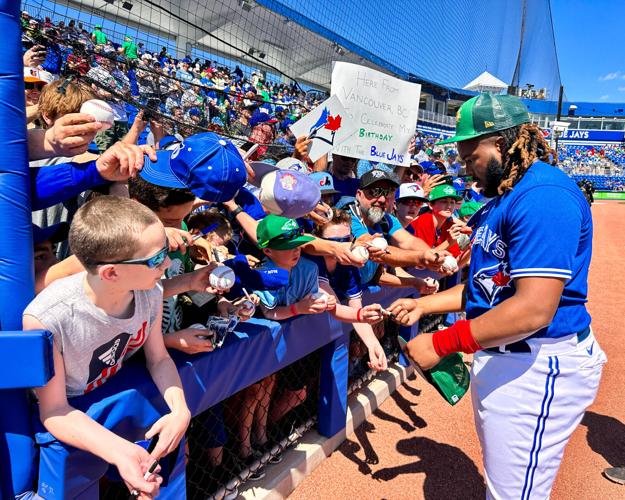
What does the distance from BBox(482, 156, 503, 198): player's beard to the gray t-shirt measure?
54.1 inches

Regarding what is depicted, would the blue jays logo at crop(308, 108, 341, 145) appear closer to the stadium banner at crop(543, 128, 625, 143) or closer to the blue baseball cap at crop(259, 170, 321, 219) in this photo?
the blue baseball cap at crop(259, 170, 321, 219)

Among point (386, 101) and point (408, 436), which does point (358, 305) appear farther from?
point (386, 101)

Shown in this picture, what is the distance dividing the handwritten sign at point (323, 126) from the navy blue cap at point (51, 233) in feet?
6.81

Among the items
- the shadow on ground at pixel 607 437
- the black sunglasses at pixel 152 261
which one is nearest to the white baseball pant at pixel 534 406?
the black sunglasses at pixel 152 261

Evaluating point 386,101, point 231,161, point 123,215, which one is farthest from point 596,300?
point 123,215

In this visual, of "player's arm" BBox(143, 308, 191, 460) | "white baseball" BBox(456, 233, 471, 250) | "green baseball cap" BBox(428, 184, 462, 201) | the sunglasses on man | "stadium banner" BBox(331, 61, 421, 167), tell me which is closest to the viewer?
"player's arm" BBox(143, 308, 191, 460)

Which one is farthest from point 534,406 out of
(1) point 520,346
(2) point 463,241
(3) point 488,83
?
(3) point 488,83

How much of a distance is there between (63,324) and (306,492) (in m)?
1.85

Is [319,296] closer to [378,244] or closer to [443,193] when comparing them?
[378,244]

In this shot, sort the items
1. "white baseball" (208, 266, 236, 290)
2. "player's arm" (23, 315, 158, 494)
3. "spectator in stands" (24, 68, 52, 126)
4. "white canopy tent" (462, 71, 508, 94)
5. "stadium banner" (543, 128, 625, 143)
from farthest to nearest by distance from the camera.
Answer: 1. "stadium banner" (543, 128, 625, 143)
2. "white canopy tent" (462, 71, 508, 94)
3. "spectator in stands" (24, 68, 52, 126)
4. "white baseball" (208, 266, 236, 290)
5. "player's arm" (23, 315, 158, 494)

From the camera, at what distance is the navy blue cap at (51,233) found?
5.53ft

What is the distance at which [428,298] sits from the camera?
221cm

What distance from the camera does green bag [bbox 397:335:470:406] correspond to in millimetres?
2023

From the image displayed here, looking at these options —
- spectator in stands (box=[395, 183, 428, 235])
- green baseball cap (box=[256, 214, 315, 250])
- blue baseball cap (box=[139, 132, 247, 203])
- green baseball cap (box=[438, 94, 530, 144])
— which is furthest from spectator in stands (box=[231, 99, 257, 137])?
green baseball cap (box=[438, 94, 530, 144])
